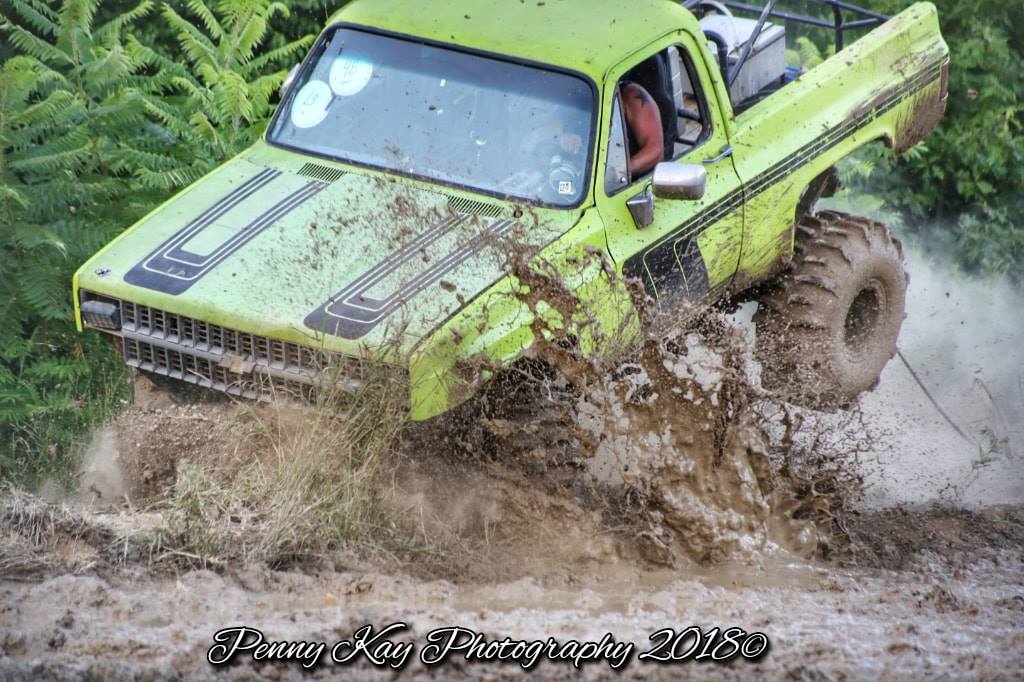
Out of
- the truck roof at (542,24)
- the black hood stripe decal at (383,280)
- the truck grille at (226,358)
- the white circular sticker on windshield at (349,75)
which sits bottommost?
the truck grille at (226,358)

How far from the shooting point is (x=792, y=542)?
598 cm

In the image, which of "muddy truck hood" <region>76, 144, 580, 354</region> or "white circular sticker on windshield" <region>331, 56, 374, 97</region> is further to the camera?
"white circular sticker on windshield" <region>331, 56, 374, 97</region>

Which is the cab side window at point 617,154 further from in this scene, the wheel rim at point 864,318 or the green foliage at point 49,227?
the green foliage at point 49,227

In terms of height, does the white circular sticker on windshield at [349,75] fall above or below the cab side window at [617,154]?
above

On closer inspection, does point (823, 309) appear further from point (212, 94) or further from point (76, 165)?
point (76, 165)

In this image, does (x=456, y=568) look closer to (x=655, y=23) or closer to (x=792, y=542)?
(x=792, y=542)

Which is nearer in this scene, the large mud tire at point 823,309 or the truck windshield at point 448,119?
the truck windshield at point 448,119

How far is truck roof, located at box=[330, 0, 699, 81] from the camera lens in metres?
6.31

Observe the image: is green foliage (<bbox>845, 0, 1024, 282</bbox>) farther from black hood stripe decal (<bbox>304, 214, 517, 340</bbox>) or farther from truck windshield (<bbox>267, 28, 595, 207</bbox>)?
black hood stripe decal (<bbox>304, 214, 517, 340</bbox>)

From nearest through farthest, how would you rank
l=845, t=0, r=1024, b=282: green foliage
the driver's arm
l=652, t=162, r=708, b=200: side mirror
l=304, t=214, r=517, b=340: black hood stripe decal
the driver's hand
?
1. l=304, t=214, r=517, b=340: black hood stripe decal
2. l=652, t=162, r=708, b=200: side mirror
3. the driver's hand
4. the driver's arm
5. l=845, t=0, r=1024, b=282: green foliage

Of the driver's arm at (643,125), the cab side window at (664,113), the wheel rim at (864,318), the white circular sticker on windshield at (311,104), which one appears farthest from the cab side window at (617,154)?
the wheel rim at (864,318)

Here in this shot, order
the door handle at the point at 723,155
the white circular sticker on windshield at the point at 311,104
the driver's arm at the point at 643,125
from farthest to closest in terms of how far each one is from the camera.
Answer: the door handle at the point at 723,155, the white circular sticker on windshield at the point at 311,104, the driver's arm at the point at 643,125

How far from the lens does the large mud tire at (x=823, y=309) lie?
719 centimetres

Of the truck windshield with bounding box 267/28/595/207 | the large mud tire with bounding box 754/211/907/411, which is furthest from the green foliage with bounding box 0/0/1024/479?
the large mud tire with bounding box 754/211/907/411
